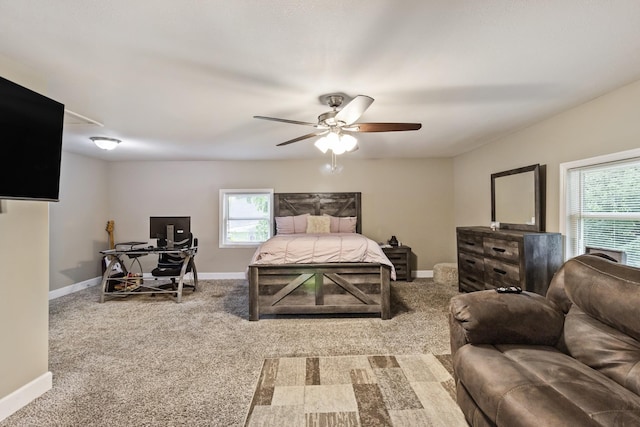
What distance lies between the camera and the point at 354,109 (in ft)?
7.85

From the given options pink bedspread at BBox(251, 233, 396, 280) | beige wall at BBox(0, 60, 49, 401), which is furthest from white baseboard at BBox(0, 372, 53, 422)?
pink bedspread at BBox(251, 233, 396, 280)

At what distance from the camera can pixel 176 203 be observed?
608 centimetres

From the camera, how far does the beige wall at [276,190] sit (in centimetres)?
605

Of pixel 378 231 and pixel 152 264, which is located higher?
pixel 378 231

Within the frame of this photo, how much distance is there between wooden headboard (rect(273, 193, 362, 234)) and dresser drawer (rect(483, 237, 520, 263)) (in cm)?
245

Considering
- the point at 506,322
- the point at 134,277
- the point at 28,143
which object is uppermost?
the point at 28,143

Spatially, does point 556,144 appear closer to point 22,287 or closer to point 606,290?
point 606,290

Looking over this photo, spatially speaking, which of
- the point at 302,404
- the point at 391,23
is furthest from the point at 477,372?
the point at 391,23

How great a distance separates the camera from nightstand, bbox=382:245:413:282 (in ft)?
18.3

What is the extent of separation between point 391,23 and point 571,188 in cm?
284

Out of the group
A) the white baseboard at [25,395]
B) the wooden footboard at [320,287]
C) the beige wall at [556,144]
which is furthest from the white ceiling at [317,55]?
the white baseboard at [25,395]

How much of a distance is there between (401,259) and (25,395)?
16.4 feet

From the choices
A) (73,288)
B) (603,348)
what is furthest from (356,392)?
(73,288)

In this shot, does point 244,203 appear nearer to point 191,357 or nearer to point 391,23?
point 191,357
